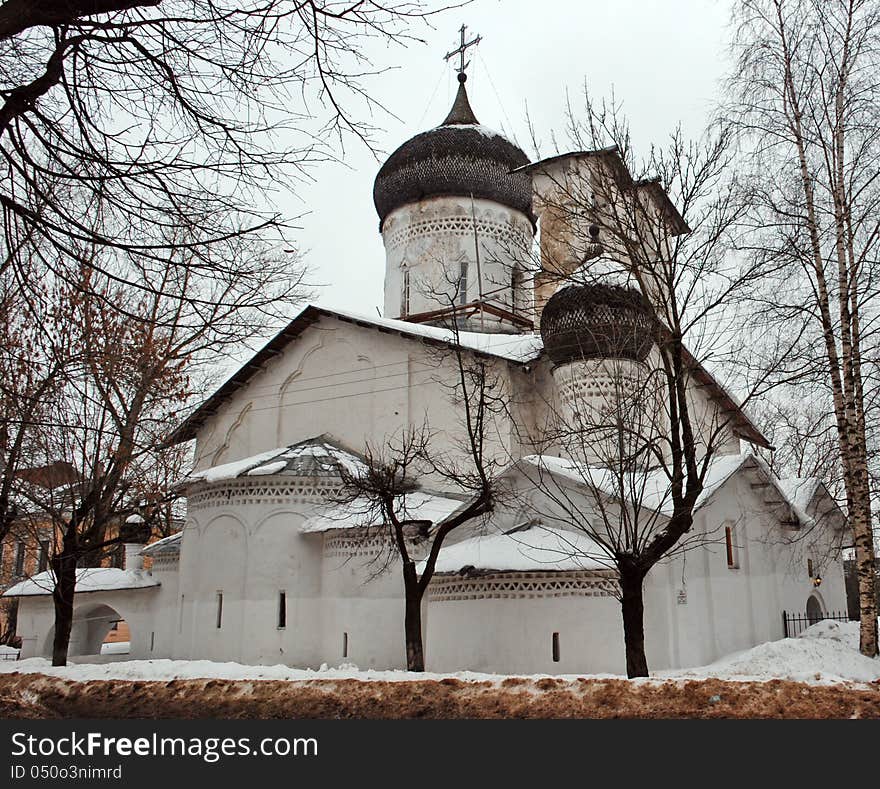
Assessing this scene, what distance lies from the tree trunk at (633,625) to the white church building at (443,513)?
854 millimetres

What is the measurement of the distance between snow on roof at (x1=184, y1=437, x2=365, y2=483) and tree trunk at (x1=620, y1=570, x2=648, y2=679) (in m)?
6.68

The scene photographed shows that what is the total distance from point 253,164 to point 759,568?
37.0ft

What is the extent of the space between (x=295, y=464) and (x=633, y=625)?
8.01 m

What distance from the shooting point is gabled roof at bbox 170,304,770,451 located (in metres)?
15.3

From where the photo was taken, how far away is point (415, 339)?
16281 millimetres

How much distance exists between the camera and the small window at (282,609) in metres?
14.7

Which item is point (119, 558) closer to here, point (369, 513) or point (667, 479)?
point (369, 513)

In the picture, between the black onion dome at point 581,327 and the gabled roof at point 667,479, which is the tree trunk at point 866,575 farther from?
the black onion dome at point 581,327

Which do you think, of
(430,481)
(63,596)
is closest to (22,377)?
(63,596)

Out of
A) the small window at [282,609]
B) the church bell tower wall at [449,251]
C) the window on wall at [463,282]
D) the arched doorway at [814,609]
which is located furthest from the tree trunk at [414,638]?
the window on wall at [463,282]

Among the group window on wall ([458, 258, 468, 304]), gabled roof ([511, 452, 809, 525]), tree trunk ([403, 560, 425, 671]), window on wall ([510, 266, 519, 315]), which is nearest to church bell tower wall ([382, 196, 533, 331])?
window on wall ([458, 258, 468, 304])

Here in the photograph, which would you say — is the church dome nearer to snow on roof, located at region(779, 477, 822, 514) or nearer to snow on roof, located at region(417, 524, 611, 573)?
snow on roof, located at region(779, 477, 822, 514)

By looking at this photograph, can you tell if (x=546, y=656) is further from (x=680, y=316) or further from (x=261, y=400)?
(x=261, y=400)

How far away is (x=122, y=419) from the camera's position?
42.7ft
